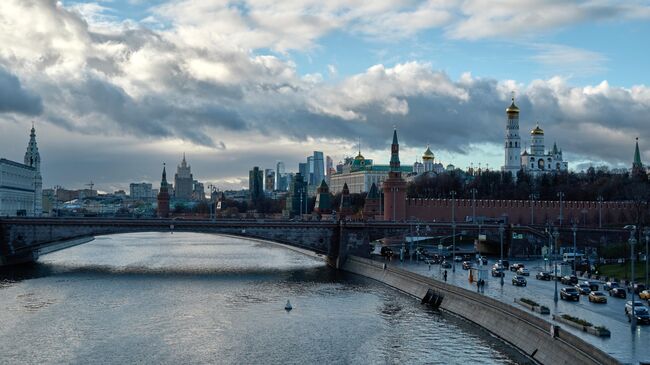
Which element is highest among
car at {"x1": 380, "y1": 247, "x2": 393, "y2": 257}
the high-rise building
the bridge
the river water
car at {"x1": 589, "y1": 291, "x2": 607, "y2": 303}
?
the high-rise building

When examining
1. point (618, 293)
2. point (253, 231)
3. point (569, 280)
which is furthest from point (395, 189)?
point (618, 293)

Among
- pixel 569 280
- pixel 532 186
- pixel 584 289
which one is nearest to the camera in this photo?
pixel 584 289

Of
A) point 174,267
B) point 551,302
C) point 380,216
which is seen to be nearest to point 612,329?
point 551,302

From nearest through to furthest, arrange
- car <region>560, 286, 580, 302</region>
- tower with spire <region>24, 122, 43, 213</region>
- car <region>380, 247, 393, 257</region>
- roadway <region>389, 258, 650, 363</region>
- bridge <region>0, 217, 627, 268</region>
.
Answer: roadway <region>389, 258, 650, 363</region> → car <region>560, 286, 580, 302</region> → bridge <region>0, 217, 627, 268</region> → car <region>380, 247, 393, 257</region> → tower with spire <region>24, 122, 43, 213</region>

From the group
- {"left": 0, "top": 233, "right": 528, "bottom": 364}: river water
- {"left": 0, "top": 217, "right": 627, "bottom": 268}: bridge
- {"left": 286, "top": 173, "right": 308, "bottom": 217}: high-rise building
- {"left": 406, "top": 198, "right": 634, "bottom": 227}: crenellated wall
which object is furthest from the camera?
{"left": 286, "top": 173, "right": 308, "bottom": 217}: high-rise building

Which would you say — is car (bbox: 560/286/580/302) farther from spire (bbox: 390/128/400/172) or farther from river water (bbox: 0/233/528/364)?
spire (bbox: 390/128/400/172)

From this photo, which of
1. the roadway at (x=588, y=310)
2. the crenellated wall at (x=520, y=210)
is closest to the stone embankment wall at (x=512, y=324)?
the roadway at (x=588, y=310)

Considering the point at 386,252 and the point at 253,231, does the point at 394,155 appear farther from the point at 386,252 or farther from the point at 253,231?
the point at 253,231

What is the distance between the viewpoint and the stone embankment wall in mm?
30953

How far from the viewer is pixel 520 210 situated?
121 m

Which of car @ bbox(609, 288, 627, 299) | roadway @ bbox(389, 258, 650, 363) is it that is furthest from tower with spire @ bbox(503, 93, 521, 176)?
car @ bbox(609, 288, 627, 299)

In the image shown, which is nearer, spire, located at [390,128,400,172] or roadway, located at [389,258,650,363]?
roadway, located at [389,258,650,363]

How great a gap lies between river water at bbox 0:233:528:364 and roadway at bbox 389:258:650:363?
13.1 feet

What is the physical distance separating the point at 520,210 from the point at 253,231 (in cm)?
5226
